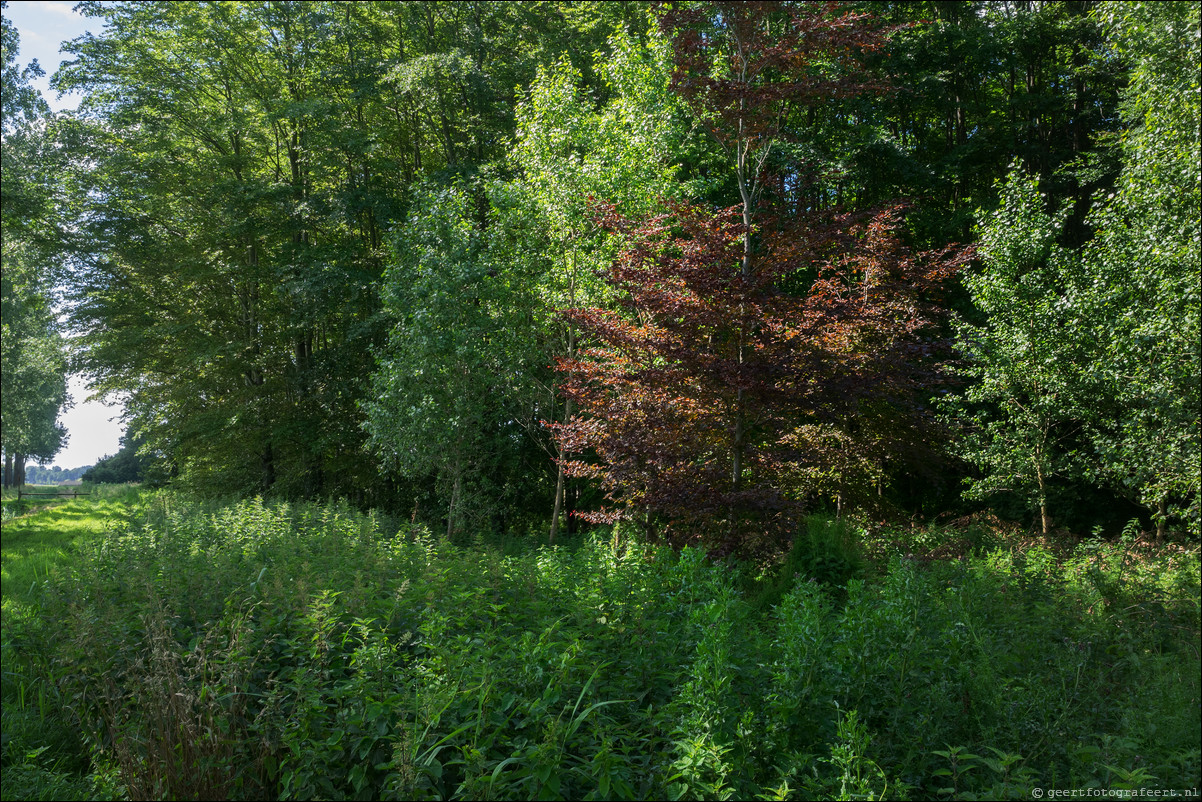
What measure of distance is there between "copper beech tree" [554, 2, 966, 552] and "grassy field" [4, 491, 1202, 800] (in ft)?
6.69

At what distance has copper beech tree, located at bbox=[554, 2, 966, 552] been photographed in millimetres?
7008

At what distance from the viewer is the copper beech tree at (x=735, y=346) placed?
7008 millimetres

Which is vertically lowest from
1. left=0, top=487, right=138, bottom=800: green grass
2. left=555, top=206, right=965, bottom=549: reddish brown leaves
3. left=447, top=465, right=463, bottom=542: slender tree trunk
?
left=0, top=487, right=138, bottom=800: green grass

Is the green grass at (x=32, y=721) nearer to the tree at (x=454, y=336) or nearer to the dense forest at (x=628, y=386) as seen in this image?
the dense forest at (x=628, y=386)

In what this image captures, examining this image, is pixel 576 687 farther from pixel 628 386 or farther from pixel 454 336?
pixel 454 336

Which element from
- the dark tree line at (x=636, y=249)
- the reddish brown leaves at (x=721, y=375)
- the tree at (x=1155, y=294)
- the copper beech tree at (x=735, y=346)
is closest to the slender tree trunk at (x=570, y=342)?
the dark tree line at (x=636, y=249)

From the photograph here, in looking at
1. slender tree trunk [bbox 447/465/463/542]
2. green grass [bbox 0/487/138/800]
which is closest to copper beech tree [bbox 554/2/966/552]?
slender tree trunk [bbox 447/465/463/542]

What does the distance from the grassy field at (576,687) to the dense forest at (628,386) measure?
0.12 feet

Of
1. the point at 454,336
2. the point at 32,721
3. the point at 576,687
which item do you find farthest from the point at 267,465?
the point at 576,687

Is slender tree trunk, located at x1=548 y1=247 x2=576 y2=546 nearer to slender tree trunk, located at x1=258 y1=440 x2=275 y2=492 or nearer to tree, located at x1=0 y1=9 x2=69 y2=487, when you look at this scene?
tree, located at x1=0 y1=9 x2=69 y2=487

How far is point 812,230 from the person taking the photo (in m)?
7.47

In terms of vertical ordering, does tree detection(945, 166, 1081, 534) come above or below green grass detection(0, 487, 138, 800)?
above

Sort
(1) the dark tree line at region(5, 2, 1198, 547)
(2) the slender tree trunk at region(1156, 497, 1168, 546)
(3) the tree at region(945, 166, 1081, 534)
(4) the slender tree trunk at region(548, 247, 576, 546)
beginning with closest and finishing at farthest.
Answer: (2) the slender tree trunk at region(1156, 497, 1168, 546) < (1) the dark tree line at region(5, 2, 1198, 547) < (3) the tree at region(945, 166, 1081, 534) < (4) the slender tree trunk at region(548, 247, 576, 546)

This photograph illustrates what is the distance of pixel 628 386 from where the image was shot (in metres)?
7.70
